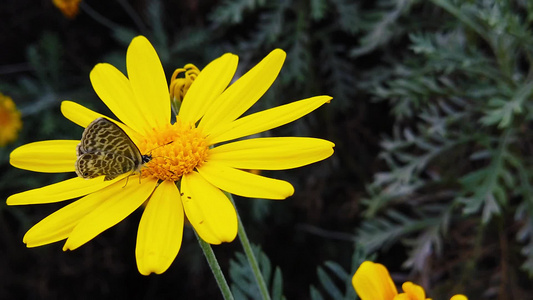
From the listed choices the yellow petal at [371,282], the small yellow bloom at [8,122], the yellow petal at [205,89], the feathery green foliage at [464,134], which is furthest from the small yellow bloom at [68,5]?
the yellow petal at [371,282]

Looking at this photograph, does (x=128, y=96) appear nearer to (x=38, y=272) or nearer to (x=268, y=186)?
(x=268, y=186)

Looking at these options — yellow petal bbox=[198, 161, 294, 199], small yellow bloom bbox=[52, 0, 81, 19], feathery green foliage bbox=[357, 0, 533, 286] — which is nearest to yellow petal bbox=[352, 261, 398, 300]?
yellow petal bbox=[198, 161, 294, 199]

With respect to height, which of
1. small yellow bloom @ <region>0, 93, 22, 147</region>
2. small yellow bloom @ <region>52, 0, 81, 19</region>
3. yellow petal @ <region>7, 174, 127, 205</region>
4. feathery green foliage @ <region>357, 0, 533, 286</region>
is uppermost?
small yellow bloom @ <region>52, 0, 81, 19</region>

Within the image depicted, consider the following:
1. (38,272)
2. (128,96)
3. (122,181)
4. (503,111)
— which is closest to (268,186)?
(122,181)

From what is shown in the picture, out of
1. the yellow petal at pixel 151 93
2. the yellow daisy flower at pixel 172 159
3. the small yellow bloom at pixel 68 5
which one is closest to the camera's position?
the yellow daisy flower at pixel 172 159

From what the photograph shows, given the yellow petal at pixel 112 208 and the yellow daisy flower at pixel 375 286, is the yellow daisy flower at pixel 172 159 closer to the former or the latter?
the yellow petal at pixel 112 208

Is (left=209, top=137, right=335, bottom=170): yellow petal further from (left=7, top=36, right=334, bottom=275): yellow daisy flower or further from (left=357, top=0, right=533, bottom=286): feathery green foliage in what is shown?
(left=357, top=0, right=533, bottom=286): feathery green foliage
